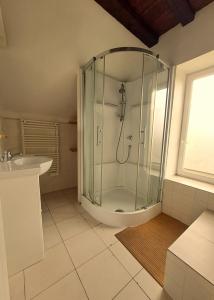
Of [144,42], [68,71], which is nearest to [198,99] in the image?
[144,42]

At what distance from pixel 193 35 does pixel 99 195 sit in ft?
7.86

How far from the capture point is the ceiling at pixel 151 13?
1525mm

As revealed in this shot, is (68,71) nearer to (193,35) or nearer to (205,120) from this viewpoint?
(193,35)

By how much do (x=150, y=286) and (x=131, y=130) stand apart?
2.04 metres

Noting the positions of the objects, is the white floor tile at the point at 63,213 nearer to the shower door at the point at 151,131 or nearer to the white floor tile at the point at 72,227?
the white floor tile at the point at 72,227

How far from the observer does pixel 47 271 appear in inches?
44.1

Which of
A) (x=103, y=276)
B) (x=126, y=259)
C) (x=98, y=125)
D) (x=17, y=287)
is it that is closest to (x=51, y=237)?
(x=17, y=287)

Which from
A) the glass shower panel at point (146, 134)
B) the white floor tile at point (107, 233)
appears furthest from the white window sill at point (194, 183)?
the white floor tile at point (107, 233)

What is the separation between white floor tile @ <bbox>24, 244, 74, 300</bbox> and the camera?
3.29 ft

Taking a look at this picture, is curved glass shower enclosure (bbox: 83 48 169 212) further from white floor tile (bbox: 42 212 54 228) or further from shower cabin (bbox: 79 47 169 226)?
A: white floor tile (bbox: 42 212 54 228)

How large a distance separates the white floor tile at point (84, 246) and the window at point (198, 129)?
61.4 inches

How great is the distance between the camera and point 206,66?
5.88 ft

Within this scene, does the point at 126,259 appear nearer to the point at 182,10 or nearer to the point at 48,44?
the point at 48,44

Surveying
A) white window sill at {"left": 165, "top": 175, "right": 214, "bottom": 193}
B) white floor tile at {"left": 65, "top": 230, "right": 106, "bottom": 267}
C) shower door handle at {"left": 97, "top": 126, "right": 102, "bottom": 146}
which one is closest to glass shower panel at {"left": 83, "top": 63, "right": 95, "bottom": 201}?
shower door handle at {"left": 97, "top": 126, "right": 102, "bottom": 146}
